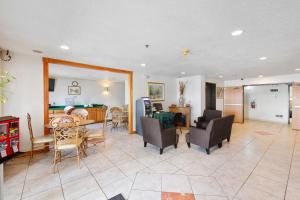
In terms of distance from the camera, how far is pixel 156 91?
19.2ft

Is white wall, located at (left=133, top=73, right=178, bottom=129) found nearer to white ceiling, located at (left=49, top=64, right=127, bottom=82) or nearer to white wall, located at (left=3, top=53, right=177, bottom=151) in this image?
white ceiling, located at (left=49, top=64, right=127, bottom=82)

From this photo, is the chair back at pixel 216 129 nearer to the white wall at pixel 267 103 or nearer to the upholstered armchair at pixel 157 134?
the upholstered armchair at pixel 157 134

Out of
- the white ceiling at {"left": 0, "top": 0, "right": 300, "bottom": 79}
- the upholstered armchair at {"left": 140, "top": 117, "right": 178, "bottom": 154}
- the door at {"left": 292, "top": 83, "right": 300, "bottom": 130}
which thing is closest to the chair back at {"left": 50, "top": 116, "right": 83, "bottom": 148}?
the white ceiling at {"left": 0, "top": 0, "right": 300, "bottom": 79}

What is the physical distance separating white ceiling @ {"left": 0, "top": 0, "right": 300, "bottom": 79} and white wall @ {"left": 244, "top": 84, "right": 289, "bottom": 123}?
5.43 metres

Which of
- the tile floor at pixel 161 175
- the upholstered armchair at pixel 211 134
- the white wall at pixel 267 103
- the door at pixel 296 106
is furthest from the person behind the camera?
the white wall at pixel 267 103

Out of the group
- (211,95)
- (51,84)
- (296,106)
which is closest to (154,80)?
(211,95)

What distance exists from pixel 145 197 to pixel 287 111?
8.41 m

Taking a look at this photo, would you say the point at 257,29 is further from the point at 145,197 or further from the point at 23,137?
the point at 23,137

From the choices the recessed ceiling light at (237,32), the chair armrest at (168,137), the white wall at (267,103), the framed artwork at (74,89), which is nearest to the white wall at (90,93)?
the framed artwork at (74,89)

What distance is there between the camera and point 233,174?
92.3 inches

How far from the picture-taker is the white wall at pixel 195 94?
579 cm

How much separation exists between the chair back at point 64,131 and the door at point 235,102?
293 inches

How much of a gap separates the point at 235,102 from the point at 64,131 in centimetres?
769

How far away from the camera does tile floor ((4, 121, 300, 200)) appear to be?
6.26ft
